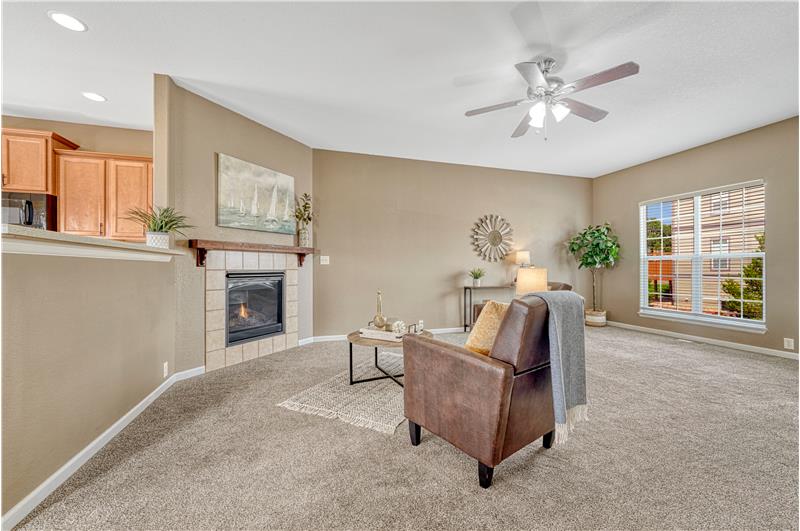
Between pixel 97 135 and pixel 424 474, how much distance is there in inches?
207

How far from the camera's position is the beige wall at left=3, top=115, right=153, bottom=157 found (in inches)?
151

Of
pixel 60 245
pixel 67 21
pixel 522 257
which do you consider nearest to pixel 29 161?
pixel 67 21

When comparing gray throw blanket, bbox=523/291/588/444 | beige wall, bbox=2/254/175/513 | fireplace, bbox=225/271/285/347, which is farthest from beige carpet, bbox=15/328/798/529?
fireplace, bbox=225/271/285/347

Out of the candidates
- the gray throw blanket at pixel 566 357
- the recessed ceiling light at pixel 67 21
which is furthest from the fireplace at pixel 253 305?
the gray throw blanket at pixel 566 357

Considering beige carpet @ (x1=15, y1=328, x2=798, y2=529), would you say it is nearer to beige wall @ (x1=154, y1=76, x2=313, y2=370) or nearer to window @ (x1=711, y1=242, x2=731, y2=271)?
beige wall @ (x1=154, y1=76, x2=313, y2=370)

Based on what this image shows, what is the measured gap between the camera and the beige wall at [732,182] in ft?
12.3

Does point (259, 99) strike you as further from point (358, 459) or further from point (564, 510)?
point (564, 510)

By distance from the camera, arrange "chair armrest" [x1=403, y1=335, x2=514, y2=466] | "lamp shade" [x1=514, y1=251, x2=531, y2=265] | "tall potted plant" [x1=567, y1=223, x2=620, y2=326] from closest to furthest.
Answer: "chair armrest" [x1=403, y1=335, x2=514, y2=466] → "lamp shade" [x1=514, y1=251, x2=531, y2=265] → "tall potted plant" [x1=567, y1=223, x2=620, y2=326]

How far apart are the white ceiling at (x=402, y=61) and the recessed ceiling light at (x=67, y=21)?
0.05 m

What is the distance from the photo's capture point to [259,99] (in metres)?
3.33

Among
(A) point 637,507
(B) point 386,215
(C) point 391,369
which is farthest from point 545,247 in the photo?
(A) point 637,507

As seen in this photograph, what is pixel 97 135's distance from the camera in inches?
160

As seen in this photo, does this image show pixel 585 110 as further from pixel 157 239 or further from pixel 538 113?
pixel 157 239

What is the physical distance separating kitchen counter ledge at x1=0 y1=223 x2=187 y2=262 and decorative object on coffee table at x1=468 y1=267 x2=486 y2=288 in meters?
4.20
